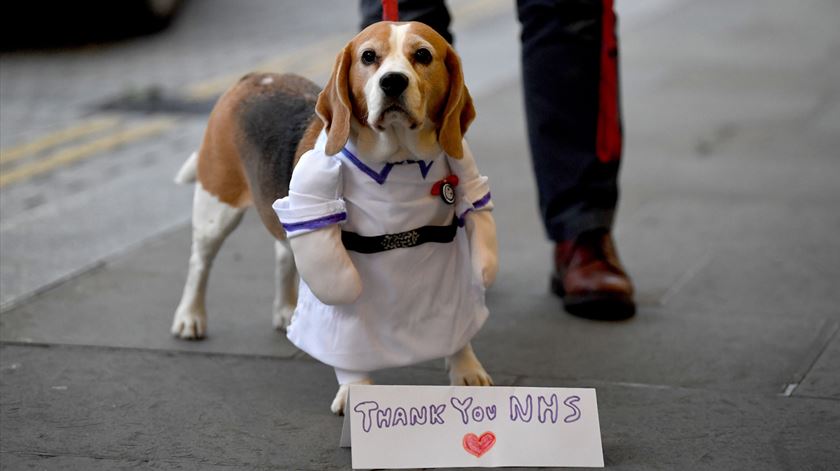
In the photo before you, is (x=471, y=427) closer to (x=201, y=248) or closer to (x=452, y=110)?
(x=452, y=110)

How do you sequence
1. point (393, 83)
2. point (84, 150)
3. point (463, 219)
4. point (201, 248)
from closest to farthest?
1. point (393, 83)
2. point (463, 219)
3. point (201, 248)
4. point (84, 150)

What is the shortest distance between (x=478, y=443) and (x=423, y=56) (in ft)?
2.89

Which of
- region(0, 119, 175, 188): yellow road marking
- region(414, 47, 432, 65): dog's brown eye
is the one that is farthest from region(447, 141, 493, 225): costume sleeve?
region(0, 119, 175, 188): yellow road marking

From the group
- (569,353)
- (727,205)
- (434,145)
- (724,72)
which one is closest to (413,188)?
(434,145)

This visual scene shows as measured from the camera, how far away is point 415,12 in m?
3.68

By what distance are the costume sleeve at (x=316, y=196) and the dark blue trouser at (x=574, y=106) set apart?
135 centimetres

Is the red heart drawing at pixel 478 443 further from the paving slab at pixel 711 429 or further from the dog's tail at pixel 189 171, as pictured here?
the dog's tail at pixel 189 171

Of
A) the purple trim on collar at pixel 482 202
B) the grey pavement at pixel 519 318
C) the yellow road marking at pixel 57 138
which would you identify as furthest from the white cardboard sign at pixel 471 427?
the yellow road marking at pixel 57 138

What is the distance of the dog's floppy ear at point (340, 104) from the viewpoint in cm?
277

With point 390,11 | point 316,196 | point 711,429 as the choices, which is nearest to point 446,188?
point 316,196

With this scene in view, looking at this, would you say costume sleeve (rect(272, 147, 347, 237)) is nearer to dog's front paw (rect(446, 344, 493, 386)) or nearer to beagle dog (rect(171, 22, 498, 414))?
beagle dog (rect(171, 22, 498, 414))

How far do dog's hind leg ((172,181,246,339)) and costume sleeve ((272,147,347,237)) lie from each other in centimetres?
72

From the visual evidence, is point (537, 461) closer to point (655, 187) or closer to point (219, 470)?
point (219, 470)

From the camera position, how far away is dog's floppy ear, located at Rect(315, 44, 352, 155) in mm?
2771
